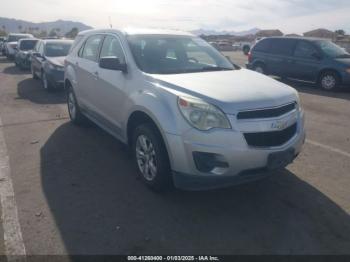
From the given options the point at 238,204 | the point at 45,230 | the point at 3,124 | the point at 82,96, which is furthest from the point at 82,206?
the point at 3,124

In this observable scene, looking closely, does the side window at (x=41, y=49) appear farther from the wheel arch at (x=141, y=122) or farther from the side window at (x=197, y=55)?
the wheel arch at (x=141, y=122)

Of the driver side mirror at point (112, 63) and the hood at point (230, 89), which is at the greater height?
the driver side mirror at point (112, 63)

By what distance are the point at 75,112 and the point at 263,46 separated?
8929 mm

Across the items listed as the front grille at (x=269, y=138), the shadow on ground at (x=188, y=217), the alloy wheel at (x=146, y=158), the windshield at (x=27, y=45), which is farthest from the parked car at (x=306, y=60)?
the windshield at (x=27, y=45)

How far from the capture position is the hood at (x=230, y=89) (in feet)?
11.3

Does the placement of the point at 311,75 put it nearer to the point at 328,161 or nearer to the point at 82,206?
the point at 328,161

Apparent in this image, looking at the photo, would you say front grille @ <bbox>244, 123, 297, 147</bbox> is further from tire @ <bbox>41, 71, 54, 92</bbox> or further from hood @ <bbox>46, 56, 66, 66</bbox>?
tire @ <bbox>41, 71, 54, 92</bbox>

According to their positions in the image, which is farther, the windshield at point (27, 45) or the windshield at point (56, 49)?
the windshield at point (27, 45)

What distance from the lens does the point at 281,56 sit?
12.4 meters

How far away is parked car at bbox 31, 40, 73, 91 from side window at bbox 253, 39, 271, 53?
23.0ft

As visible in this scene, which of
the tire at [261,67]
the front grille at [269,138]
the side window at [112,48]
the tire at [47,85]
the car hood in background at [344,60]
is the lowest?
the tire at [47,85]

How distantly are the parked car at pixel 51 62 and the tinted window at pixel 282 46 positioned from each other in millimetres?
7305

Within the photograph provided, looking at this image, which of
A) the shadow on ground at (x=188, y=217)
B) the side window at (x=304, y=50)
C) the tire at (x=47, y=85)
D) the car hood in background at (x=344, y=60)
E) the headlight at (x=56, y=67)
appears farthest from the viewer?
the side window at (x=304, y=50)

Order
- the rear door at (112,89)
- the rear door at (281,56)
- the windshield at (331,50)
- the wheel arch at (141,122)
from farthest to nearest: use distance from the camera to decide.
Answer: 1. the rear door at (281,56)
2. the windshield at (331,50)
3. the rear door at (112,89)
4. the wheel arch at (141,122)
